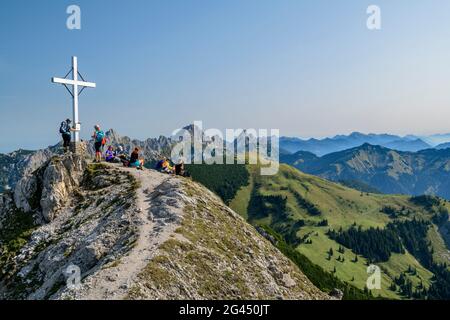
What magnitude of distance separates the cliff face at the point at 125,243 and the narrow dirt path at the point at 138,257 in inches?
2.9

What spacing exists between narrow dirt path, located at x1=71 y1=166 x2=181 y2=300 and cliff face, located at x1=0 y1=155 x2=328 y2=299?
7 centimetres

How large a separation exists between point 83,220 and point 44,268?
20.6 feet

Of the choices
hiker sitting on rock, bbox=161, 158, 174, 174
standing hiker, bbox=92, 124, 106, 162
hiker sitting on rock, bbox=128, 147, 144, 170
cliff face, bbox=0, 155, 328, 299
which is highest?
standing hiker, bbox=92, 124, 106, 162

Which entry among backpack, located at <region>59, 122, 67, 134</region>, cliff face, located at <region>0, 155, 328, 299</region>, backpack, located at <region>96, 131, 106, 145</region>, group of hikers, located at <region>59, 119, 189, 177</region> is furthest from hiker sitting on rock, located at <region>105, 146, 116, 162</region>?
backpack, located at <region>59, 122, 67, 134</region>

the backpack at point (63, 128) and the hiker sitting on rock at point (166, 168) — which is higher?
the backpack at point (63, 128)

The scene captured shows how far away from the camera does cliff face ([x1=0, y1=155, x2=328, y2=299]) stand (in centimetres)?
2691

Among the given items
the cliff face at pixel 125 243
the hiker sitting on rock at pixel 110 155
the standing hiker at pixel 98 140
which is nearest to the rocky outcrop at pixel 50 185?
the cliff face at pixel 125 243

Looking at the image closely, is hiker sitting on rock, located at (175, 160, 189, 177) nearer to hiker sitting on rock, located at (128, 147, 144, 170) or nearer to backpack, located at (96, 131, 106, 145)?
hiker sitting on rock, located at (128, 147, 144, 170)

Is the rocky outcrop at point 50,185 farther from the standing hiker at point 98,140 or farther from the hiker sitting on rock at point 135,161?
the hiker sitting on rock at point 135,161

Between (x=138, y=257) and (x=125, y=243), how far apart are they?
164 inches

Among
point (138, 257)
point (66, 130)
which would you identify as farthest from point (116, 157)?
point (138, 257)

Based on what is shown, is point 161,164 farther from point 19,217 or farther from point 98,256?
point 98,256

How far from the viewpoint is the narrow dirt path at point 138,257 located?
78.6ft
